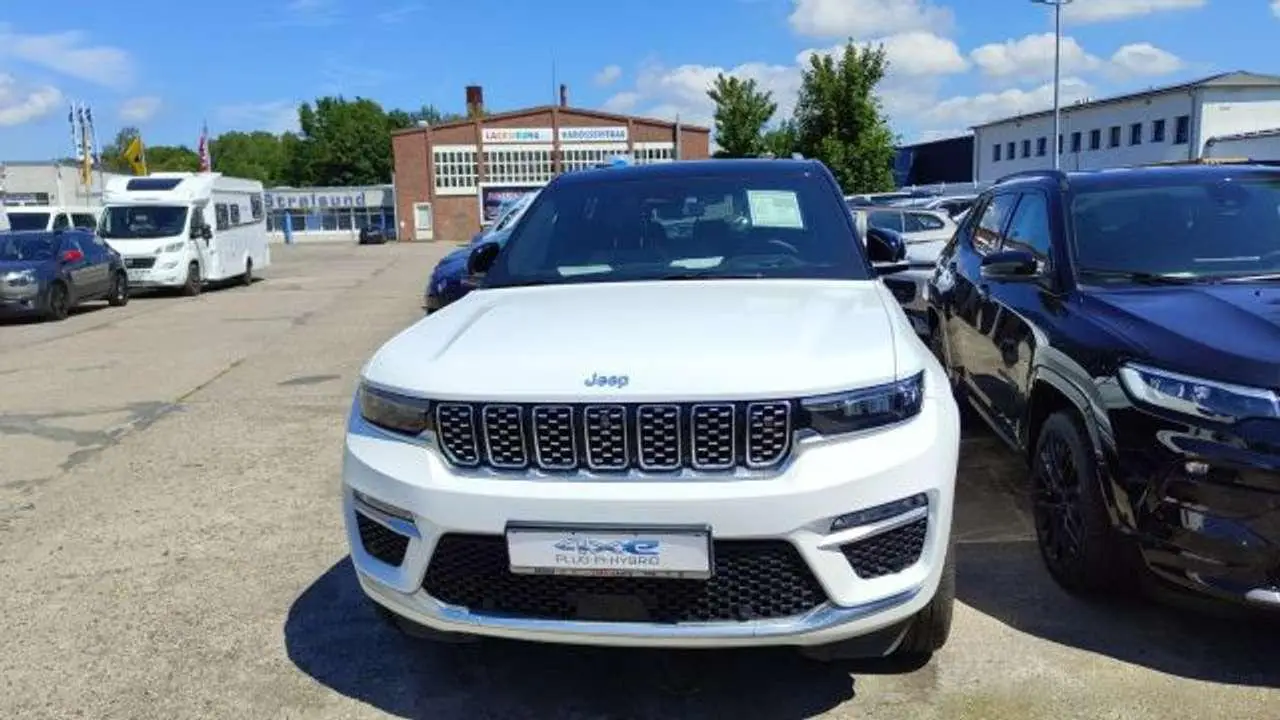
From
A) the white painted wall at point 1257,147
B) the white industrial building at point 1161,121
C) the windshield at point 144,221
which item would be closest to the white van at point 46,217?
the windshield at point 144,221

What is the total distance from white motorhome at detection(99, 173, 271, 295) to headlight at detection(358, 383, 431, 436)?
20.5 m

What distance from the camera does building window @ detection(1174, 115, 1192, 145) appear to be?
58.8 metres

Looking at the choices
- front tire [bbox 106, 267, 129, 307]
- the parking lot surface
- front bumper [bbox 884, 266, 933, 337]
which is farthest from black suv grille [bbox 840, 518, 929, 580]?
front tire [bbox 106, 267, 129, 307]

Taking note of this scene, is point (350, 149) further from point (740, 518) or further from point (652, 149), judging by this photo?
point (740, 518)

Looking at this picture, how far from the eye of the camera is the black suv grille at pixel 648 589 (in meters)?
2.79

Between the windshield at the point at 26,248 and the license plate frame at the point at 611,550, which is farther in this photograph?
the windshield at the point at 26,248

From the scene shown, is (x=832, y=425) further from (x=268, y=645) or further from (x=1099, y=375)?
(x=268, y=645)

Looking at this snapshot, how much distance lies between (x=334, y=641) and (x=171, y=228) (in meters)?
21.1

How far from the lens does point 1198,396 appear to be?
10.6ft

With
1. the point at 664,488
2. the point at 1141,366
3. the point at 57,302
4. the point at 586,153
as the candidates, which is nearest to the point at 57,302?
the point at 57,302

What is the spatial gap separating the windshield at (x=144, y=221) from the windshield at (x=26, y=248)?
14.7 feet

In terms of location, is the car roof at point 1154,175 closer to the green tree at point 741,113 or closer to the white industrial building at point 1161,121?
the green tree at point 741,113

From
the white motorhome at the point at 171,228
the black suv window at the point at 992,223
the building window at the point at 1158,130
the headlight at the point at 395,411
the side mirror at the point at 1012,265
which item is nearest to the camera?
the headlight at the point at 395,411

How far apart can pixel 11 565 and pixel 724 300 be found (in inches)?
143
